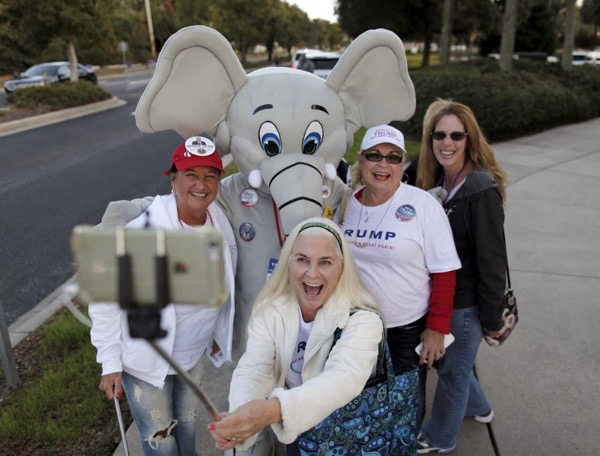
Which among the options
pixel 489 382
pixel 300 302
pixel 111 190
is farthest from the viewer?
pixel 111 190

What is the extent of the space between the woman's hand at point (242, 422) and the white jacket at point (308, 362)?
0.04 m

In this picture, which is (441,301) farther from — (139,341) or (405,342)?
(139,341)

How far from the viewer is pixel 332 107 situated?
8.27ft

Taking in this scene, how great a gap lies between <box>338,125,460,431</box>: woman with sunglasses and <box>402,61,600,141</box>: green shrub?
9692 mm

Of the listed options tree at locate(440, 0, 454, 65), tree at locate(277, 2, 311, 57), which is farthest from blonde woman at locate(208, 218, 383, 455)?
tree at locate(277, 2, 311, 57)

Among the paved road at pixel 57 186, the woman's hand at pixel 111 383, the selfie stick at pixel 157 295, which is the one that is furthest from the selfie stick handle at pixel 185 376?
the paved road at pixel 57 186

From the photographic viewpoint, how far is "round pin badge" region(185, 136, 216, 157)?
208 cm

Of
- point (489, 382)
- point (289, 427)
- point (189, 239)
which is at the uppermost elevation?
point (189, 239)

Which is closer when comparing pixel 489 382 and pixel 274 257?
pixel 274 257

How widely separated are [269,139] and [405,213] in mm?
707

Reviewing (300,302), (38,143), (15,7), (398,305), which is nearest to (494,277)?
(398,305)

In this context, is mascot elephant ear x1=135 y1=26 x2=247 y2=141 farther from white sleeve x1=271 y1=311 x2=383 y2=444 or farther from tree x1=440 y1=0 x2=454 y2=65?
tree x1=440 y1=0 x2=454 y2=65

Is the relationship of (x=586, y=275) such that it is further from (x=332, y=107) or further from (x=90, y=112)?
(x=90, y=112)

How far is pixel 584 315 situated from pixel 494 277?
247 cm
